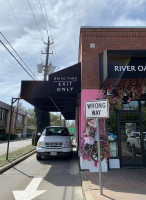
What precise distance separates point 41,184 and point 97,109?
3.04 meters

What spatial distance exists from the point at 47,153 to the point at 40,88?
346cm

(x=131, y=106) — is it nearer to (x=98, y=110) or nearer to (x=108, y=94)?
(x=108, y=94)

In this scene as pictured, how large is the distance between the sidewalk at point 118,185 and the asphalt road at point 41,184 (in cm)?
32

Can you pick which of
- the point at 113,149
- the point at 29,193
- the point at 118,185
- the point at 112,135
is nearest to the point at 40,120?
the point at 112,135

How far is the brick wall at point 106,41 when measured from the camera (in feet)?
23.7

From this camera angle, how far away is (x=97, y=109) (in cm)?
438

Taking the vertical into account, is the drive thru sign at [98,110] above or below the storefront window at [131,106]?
below

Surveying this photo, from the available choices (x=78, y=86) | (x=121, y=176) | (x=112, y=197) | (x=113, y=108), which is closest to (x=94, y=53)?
(x=78, y=86)

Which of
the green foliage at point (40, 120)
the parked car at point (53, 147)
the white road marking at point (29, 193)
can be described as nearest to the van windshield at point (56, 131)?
the parked car at point (53, 147)

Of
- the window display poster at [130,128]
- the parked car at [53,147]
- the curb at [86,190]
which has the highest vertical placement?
the window display poster at [130,128]

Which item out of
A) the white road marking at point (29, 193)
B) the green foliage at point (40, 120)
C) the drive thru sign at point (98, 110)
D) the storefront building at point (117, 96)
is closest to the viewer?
the drive thru sign at point (98, 110)

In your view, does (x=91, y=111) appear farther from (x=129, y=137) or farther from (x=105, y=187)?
(x=129, y=137)

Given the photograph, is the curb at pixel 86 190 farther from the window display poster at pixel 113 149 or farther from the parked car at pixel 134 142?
the parked car at pixel 134 142

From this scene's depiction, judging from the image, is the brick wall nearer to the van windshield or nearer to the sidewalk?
the sidewalk
